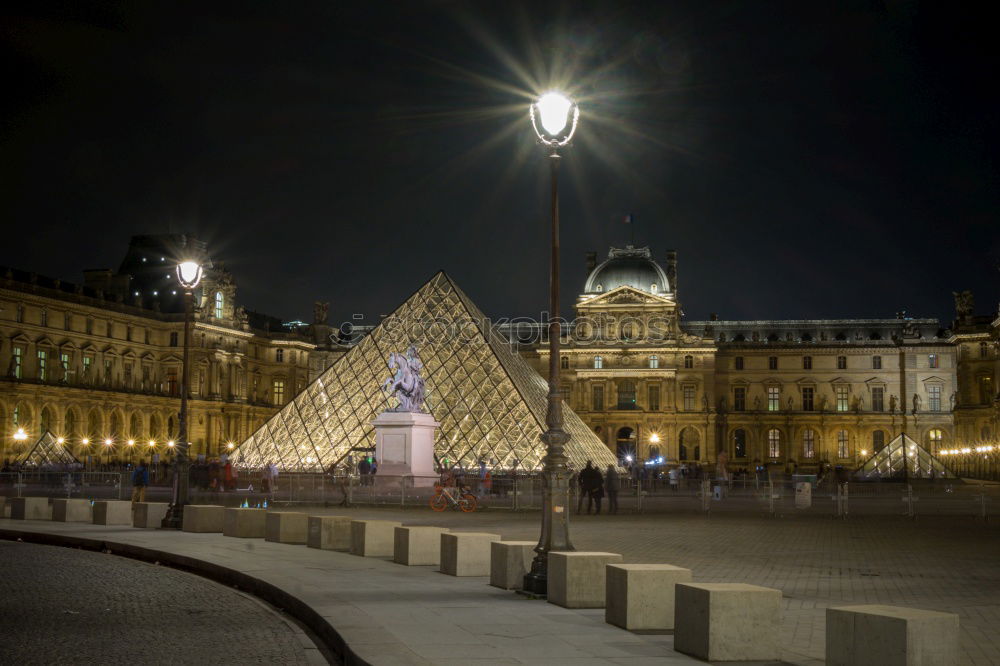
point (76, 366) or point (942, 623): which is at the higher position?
point (76, 366)

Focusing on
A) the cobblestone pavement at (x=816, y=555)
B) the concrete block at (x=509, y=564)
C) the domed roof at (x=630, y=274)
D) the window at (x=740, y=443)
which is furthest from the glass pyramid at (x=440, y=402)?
the window at (x=740, y=443)

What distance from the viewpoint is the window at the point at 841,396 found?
8169cm

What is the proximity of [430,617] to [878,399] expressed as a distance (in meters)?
77.9

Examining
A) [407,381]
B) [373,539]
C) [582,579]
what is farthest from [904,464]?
[582,579]

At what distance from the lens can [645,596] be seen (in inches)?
303

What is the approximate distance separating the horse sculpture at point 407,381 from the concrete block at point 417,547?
18465 millimetres

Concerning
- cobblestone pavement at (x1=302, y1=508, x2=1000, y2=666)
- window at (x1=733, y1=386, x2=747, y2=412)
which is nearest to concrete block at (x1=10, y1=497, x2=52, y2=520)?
cobblestone pavement at (x1=302, y1=508, x2=1000, y2=666)

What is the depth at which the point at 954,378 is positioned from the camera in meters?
79.6

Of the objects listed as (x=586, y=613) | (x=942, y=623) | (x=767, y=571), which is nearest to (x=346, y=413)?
(x=767, y=571)

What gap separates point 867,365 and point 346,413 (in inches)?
2149

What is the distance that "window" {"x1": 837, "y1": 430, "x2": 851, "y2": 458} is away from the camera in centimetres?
8050

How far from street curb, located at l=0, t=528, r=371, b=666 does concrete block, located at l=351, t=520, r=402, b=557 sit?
1906 mm

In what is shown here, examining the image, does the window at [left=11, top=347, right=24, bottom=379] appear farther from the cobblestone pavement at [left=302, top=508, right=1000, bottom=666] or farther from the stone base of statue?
the cobblestone pavement at [left=302, top=508, right=1000, bottom=666]

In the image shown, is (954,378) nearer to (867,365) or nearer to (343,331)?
(867,365)
